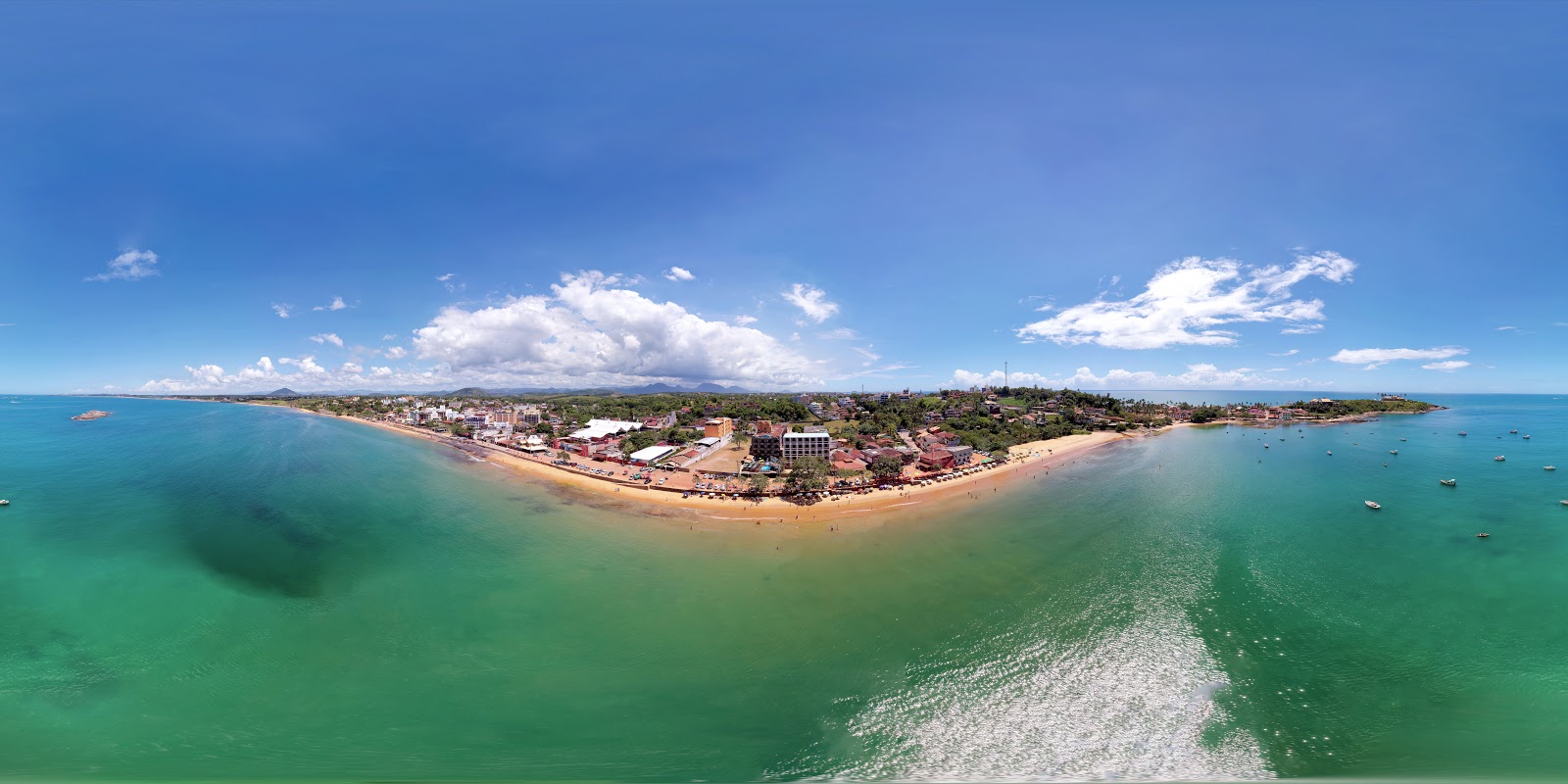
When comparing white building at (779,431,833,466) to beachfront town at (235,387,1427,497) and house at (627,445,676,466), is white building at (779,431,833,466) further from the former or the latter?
house at (627,445,676,466)

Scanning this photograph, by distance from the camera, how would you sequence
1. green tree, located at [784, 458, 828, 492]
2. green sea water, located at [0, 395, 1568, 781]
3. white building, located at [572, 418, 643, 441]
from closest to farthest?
green sea water, located at [0, 395, 1568, 781]
green tree, located at [784, 458, 828, 492]
white building, located at [572, 418, 643, 441]

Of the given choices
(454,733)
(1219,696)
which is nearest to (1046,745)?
(1219,696)

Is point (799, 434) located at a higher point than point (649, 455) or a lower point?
higher

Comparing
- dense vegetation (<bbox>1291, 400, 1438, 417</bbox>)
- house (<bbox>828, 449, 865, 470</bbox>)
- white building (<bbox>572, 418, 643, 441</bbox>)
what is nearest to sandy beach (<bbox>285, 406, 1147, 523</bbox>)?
house (<bbox>828, 449, 865, 470</bbox>)

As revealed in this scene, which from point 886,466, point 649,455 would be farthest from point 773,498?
Result: point 649,455

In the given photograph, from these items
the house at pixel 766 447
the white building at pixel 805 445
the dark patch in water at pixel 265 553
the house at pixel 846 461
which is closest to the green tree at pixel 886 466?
the house at pixel 846 461

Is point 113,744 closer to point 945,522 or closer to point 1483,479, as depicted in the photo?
point 945,522

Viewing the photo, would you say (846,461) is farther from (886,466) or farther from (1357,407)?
Answer: (1357,407)
